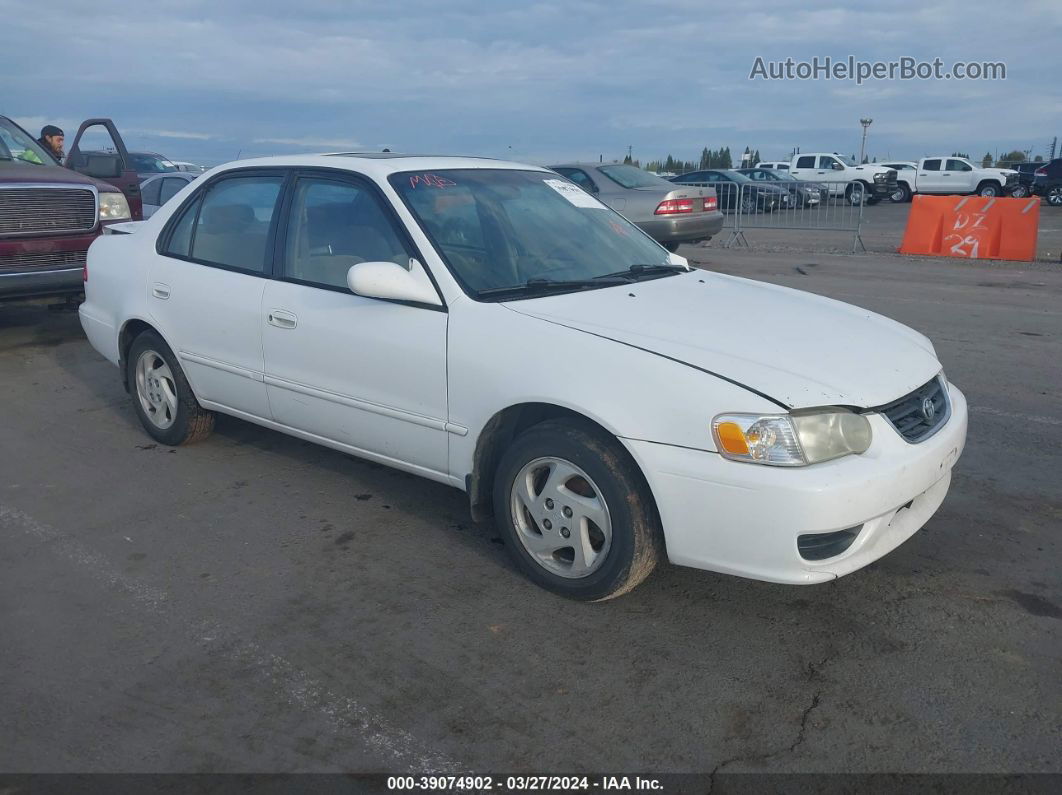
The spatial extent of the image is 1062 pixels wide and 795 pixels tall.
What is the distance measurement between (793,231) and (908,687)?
20.8 metres

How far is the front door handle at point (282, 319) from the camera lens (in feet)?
14.7

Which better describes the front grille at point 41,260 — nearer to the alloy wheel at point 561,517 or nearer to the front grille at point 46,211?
the front grille at point 46,211

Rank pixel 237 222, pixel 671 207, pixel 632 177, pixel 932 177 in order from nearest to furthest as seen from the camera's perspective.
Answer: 1. pixel 237 222
2. pixel 671 207
3. pixel 632 177
4. pixel 932 177

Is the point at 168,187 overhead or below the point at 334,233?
overhead

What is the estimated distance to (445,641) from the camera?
133 inches

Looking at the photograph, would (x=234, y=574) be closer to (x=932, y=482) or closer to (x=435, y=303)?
(x=435, y=303)

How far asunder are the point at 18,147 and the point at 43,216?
144 centimetres

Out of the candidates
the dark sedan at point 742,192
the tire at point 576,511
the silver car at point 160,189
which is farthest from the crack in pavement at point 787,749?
the dark sedan at point 742,192

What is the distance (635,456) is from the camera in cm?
329

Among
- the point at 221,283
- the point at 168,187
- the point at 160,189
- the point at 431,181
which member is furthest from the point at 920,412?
the point at 160,189

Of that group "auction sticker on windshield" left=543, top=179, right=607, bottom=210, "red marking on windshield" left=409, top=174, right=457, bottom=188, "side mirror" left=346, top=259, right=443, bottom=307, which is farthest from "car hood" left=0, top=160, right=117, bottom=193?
"side mirror" left=346, top=259, right=443, bottom=307

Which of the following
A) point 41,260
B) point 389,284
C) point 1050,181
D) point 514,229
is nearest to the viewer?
point 389,284

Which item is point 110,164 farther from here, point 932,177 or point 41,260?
point 932,177

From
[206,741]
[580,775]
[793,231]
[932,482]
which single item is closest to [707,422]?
[932,482]
